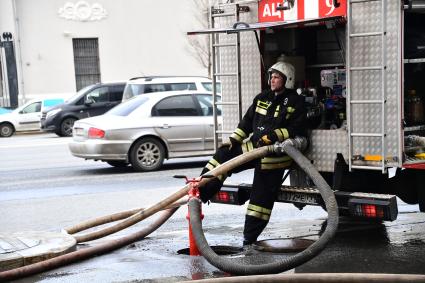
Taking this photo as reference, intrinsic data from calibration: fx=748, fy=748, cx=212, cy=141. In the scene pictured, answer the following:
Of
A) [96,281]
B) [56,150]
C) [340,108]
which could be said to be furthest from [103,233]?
[56,150]

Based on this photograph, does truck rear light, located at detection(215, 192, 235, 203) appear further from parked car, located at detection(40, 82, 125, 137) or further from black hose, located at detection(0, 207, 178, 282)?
parked car, located at detection(40, 82, 125, 137)

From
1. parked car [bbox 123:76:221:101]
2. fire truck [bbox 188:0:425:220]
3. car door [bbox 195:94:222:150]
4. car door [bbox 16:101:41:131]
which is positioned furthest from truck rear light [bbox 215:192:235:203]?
car door [bbox 16:101:41:131]

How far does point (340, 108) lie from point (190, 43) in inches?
1151

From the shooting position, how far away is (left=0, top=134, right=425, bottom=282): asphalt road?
21.6 ft

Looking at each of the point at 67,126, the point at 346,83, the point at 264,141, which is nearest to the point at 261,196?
the point at 264,141

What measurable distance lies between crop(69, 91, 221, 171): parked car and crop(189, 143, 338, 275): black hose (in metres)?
7.57

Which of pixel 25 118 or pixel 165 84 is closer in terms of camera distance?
pixel 165 84

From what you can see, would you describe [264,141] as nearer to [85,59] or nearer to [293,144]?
[293,144]

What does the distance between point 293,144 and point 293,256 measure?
1.39 m

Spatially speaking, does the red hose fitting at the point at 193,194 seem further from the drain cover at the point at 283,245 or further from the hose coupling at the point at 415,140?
the hose coupling at the point at 415,140

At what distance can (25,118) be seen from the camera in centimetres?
2948

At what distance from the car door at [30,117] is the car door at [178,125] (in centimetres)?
1596

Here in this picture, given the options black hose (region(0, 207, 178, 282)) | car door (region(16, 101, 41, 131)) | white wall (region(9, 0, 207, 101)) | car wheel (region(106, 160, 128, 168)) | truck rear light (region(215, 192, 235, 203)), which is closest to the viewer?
black hose (region(0, 207, 178, 282))

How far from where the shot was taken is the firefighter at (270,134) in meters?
7.18
